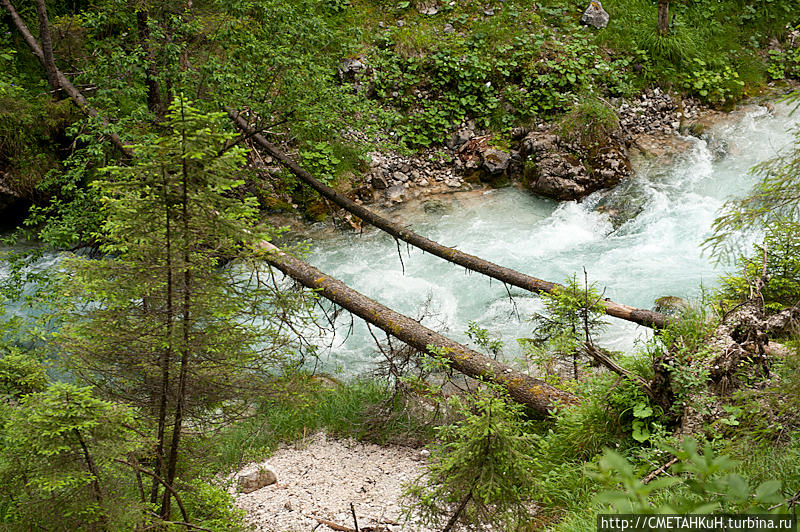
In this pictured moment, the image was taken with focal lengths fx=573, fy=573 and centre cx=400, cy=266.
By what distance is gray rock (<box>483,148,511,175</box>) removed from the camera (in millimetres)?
10547

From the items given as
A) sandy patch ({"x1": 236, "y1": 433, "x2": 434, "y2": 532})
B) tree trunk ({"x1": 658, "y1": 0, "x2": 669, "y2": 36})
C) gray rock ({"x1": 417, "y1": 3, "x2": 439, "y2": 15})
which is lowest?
sandy patch ({"x1": 236, "y1": 433, "x2": 434, "y2": 532})

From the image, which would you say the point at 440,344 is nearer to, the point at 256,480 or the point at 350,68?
the point at 256,480

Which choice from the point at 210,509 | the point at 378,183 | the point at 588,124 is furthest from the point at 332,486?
the point at 588,124

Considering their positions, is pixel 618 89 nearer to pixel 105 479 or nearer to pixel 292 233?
pixel 292 233

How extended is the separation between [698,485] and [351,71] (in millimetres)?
11077

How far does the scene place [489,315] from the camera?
786 centimetres

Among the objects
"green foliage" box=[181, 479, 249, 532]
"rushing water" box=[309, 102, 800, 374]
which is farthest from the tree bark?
"green foliage" box=[181, 479, 249, 532]

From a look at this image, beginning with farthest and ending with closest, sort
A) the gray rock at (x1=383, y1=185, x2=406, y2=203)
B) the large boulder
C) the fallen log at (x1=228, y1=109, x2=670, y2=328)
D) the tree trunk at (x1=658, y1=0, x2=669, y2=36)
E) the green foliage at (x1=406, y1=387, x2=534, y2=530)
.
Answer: the tree trunk at (x1=658, y1=0, x2=669, y2=36) < the gray rock at (x1=383, y1=185, x2=406, y2=203) < the large boulder < the fallen log at (x1=228, y1=109, x2=670, y2=328) < the green foliage at (x1=406, y1=387, x2=534, y2=530)

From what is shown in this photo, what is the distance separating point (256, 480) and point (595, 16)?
1195 centimetres

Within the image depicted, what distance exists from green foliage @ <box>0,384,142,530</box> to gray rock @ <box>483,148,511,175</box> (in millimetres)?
8758

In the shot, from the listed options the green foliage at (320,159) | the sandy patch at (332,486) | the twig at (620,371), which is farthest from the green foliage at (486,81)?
the twig at (620,371)

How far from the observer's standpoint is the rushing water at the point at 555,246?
7.75m

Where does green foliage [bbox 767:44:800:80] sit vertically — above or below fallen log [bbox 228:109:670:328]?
above

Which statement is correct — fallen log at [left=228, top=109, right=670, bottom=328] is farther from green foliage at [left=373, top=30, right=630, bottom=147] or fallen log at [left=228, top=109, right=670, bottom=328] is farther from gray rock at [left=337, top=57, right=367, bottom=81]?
gray rock at [left=337, top=57, right=367, bottom=81]
